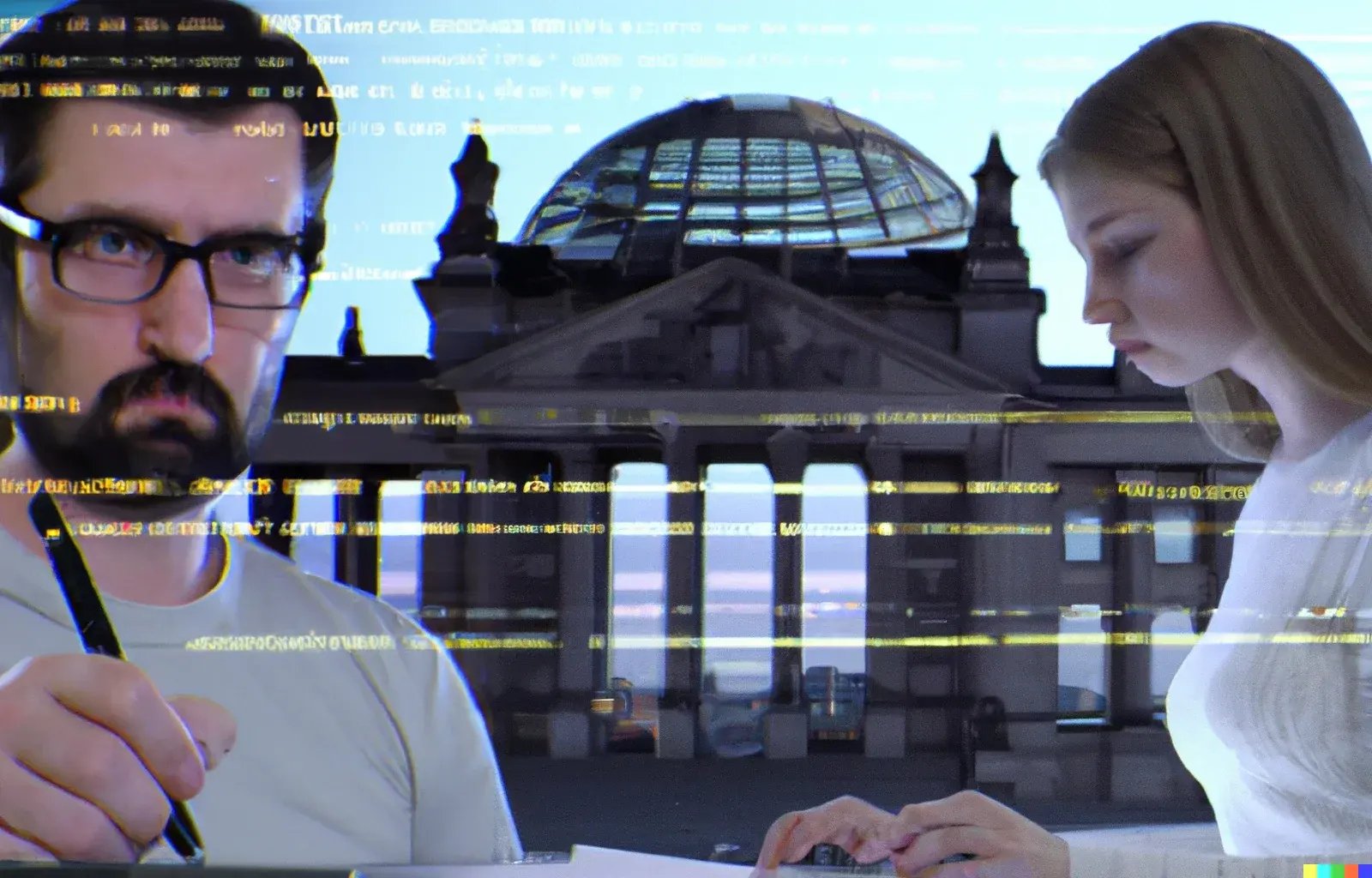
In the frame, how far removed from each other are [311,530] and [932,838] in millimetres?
1171

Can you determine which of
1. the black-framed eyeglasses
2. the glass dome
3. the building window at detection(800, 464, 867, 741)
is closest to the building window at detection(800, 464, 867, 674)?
the building window at detection(800, 464, 867, 741)

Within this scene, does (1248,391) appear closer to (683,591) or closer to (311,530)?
(683,591)

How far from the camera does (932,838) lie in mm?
2143

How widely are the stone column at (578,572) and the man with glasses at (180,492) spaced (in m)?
0.19

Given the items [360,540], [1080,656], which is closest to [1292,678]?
[1080,656]

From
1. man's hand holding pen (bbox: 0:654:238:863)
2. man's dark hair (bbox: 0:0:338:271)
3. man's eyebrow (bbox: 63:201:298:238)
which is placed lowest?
man's hand holding pen (bbox: 0:654:238:863)

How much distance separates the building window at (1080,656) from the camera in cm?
212

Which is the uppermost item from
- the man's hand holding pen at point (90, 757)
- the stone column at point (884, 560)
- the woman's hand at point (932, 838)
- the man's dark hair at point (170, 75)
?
the man's dark hair at point (170, 75)

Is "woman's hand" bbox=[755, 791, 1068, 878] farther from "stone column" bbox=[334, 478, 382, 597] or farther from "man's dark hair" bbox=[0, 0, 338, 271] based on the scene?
"man's dark hair" bbox=[0, 0, 338, 271]

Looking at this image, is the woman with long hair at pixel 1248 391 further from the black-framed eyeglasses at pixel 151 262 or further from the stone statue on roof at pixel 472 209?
the black-framed eyeglasses at pixel 151 262

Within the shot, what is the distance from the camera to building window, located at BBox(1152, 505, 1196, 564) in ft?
6.97

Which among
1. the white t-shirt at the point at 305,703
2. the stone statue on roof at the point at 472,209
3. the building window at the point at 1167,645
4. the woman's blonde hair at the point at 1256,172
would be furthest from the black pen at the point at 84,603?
the woman's blonde hair at the point at 1256,172

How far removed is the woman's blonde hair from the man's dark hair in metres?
1.24

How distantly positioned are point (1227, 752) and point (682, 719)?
2.94ft
